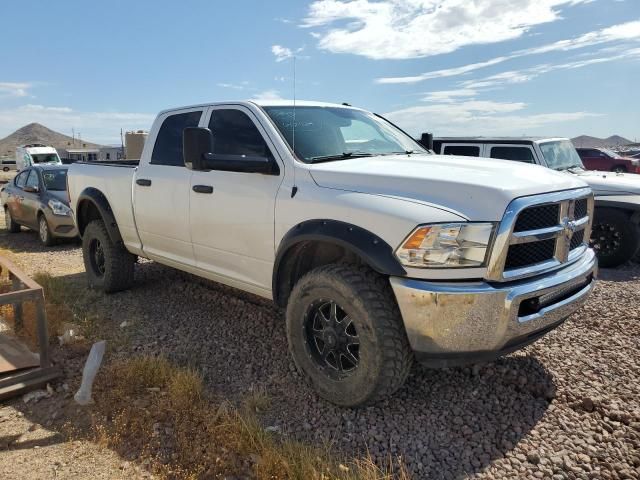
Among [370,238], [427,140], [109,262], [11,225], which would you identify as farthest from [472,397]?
[11,225]

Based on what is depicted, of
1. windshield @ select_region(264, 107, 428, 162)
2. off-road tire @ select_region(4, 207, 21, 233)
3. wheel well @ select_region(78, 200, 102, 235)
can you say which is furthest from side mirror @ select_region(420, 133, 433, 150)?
off-road tire @ select_region(4, 207, 21, 233)

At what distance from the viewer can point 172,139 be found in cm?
477

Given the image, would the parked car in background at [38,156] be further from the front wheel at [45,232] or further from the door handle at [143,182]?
the door handle at [143,182]

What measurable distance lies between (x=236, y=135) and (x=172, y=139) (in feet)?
3.34

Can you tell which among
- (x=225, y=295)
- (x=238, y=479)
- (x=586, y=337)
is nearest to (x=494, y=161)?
(x=586, y=337)

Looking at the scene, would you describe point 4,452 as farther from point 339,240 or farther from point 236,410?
A: point 339,240

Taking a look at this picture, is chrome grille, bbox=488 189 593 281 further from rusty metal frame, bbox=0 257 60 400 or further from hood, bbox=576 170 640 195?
hood, bbox=576 170 640 195

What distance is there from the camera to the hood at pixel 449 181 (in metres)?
2.71

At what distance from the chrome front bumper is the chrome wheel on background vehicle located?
44cm

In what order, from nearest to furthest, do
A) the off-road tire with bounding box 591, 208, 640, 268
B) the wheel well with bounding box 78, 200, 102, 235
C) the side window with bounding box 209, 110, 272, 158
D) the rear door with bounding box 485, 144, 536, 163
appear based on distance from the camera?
the side window with bounding box 209, 110, 272, 158
the wheel well with bounding box 78, 200, 102, 235
the off-road tire with bounding box 591, 208, 640, 268
the rear door with bounding box 485, 144, 536, 163

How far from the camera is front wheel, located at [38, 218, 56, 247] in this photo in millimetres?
9367

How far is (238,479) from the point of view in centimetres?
260

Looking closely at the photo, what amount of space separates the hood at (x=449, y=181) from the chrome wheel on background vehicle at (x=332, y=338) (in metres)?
0.78

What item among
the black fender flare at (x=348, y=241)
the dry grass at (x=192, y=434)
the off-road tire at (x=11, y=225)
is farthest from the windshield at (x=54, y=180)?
the black fender flare at (x=348, y=241)
